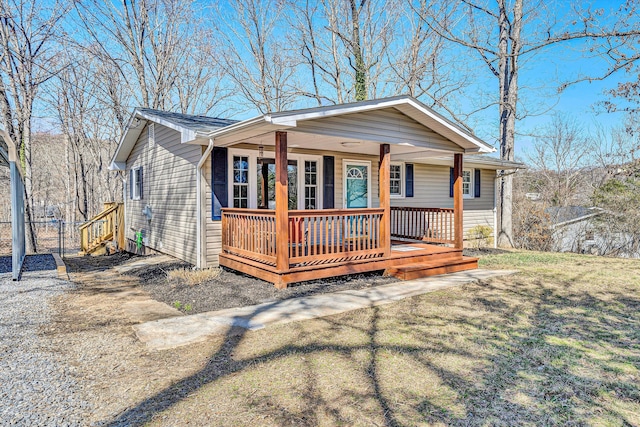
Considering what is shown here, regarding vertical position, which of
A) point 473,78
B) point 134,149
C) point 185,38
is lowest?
point 134,149

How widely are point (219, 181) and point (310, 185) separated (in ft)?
7.45

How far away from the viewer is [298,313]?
490 centimetres

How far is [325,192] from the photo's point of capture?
929cm

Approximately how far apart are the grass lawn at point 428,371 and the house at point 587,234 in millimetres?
12158

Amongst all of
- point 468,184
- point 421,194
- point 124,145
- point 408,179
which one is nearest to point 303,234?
point 408,179

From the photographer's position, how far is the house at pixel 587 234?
1530 cm

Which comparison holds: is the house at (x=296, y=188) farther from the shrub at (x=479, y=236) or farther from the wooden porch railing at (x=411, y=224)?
the shrub at (x=479, y=236)

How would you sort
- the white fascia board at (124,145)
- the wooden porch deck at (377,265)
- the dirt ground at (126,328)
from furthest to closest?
the white fascia board at (124,145), the wooden porch deck at (377,265), the dirt ground at (126,328)

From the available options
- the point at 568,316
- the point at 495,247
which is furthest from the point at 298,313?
the point at 495,247

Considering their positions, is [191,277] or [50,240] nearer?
[191,277]

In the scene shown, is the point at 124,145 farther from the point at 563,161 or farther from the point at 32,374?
the point at 563,161

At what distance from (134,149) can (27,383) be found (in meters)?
9.88

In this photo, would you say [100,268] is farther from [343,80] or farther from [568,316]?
[343,80]

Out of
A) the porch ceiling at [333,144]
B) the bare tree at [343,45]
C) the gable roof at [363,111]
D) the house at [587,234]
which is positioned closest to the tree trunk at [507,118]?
the house at [587,234]
